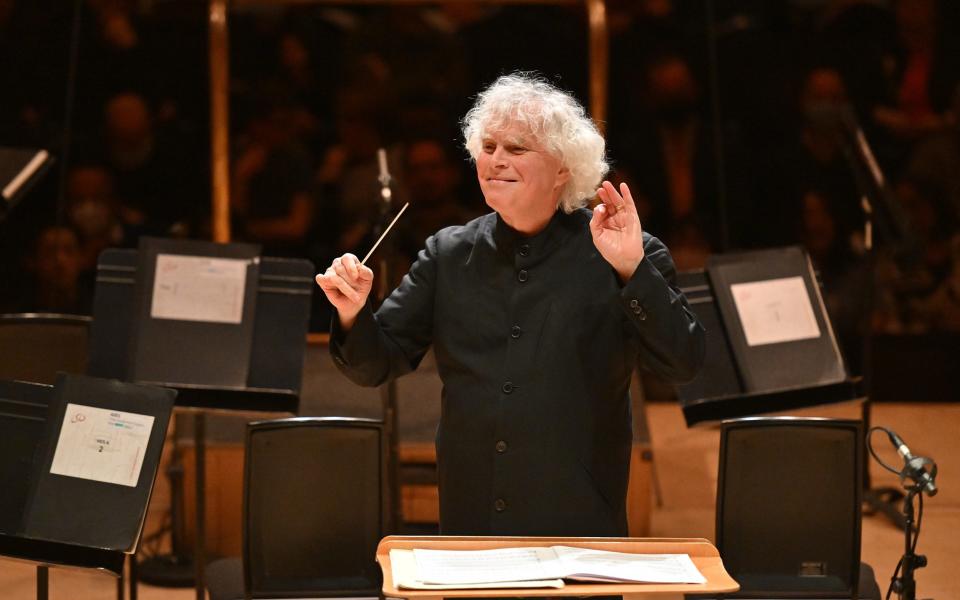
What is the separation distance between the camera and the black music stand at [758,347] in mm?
3760

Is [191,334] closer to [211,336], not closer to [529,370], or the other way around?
[211,336]

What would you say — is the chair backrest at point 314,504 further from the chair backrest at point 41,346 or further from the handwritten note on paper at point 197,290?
the chair backrest at point 41,346

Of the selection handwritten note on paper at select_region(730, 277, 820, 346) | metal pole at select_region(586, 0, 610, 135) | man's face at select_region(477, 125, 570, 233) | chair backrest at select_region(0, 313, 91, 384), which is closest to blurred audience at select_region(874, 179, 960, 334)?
metal pole at select_region(586, 0, 610, 135)

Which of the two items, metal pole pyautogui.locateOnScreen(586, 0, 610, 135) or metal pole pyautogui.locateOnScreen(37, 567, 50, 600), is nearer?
metal pole pyautogui.locateOnScreen(37, 567, 50, 600)

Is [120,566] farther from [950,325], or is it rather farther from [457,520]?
[950,325]

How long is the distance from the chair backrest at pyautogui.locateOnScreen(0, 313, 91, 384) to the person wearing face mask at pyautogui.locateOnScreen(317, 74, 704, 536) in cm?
179

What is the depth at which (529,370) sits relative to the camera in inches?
97.0

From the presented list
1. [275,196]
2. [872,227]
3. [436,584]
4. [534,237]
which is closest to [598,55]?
[872,227]

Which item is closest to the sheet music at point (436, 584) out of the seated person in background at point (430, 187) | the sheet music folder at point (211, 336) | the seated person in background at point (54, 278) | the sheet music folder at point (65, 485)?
the sheet music folder at point (65, 485)

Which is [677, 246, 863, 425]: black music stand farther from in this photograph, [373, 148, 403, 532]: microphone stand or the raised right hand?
the raised right hand

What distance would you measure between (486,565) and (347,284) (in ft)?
1.80

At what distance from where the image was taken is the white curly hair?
2.46 meters

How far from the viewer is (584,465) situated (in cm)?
247

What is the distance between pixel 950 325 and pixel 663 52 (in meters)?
1.78
